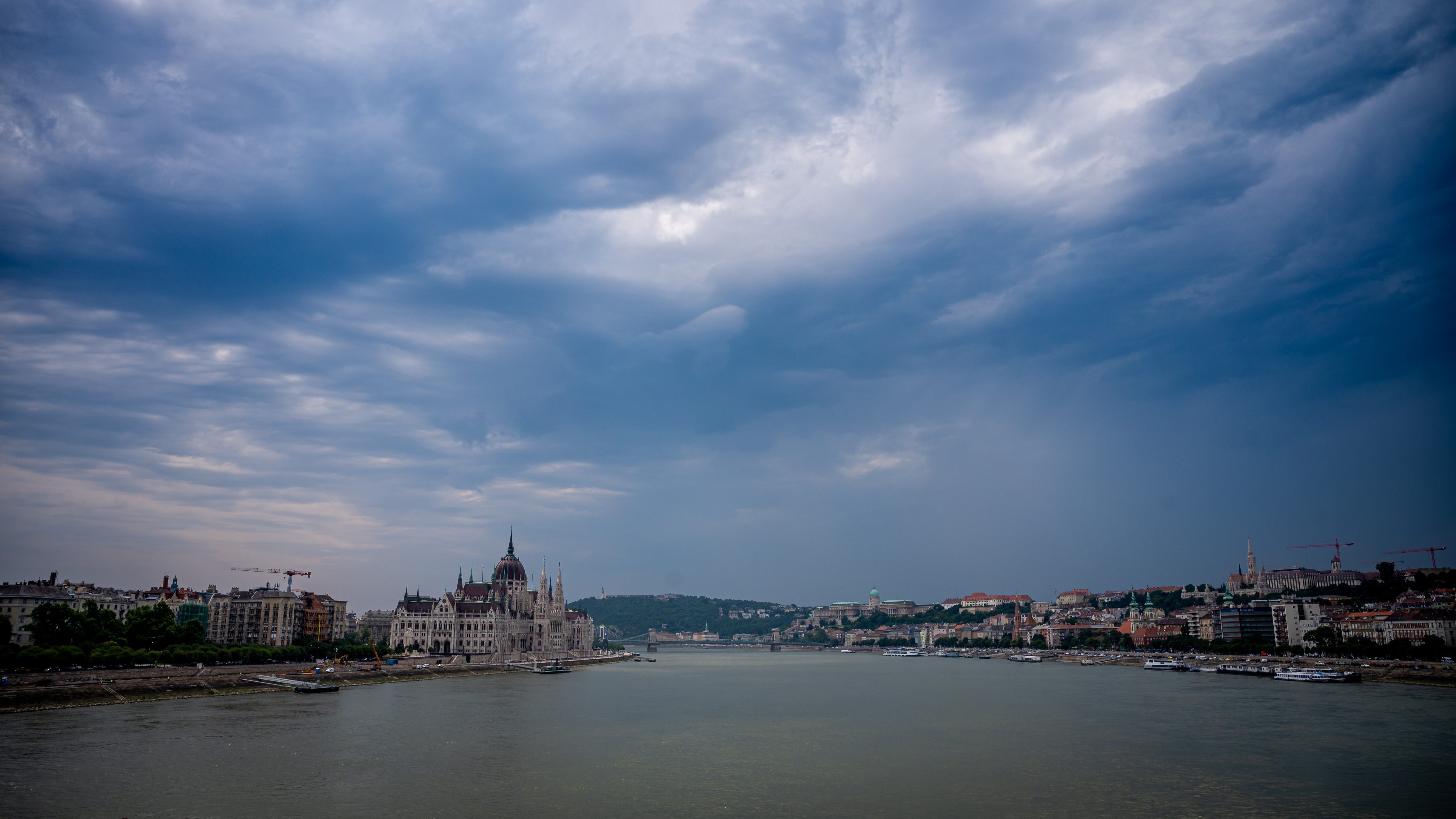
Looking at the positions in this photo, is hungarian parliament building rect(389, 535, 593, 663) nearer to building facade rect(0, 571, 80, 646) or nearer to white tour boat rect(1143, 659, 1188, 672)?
building facade rect(0, 571, 80, 646)

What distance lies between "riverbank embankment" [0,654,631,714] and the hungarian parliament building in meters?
32.3

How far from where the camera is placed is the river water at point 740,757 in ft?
94.4

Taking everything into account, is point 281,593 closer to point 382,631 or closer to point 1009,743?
point 382,631

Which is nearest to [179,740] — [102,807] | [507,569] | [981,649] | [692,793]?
[102,807]

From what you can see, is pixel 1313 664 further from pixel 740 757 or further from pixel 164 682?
pixel 164 682

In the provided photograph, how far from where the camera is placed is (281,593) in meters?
122

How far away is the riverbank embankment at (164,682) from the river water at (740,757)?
2.07 m

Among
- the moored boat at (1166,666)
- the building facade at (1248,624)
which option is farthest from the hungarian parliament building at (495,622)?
the building facade at (1248,624)

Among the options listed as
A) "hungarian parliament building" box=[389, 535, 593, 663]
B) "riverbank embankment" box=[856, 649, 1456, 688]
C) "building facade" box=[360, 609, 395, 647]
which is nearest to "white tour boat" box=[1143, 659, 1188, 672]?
"riverbank embankment" box=[856, 649, 1456, 688]

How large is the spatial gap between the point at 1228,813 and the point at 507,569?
132 metres

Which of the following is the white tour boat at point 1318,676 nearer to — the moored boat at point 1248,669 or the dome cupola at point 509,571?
the moored boat at point 1248,669

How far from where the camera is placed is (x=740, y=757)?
39.2 metres

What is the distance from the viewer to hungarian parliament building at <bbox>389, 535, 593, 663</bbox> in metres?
124

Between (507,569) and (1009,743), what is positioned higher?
(507,569)
